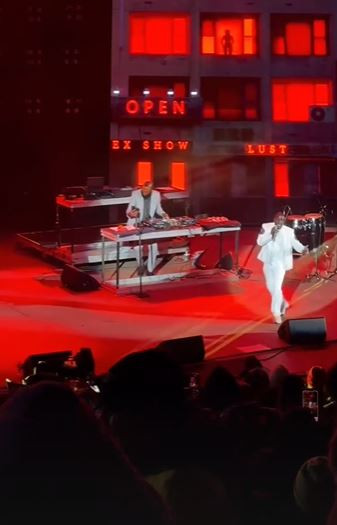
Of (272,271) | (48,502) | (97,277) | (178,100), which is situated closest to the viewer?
(48,502)

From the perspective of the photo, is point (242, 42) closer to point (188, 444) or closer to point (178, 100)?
point (178, 100)

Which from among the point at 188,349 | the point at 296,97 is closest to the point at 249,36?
the point at 296,97

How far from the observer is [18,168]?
1009 inches

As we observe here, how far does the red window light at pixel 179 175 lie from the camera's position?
94.9ft

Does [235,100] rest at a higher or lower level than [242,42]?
lower

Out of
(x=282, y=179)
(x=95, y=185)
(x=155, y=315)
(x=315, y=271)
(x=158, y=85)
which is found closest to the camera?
(x=155, y=315)

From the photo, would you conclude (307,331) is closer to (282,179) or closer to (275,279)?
(275,279)

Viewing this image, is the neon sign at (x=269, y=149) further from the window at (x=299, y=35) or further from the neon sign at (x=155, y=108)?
the window at (x=299, y=35)

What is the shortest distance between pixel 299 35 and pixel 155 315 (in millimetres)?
17881

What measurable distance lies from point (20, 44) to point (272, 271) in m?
12.1

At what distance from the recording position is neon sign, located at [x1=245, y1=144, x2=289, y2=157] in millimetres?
28312

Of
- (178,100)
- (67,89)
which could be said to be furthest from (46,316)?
(178,100)

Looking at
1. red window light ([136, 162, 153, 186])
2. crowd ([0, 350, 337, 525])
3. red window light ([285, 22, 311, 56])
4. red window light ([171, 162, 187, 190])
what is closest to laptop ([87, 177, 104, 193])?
red window light ([136, 162, 153, 186])

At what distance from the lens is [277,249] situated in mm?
12859
